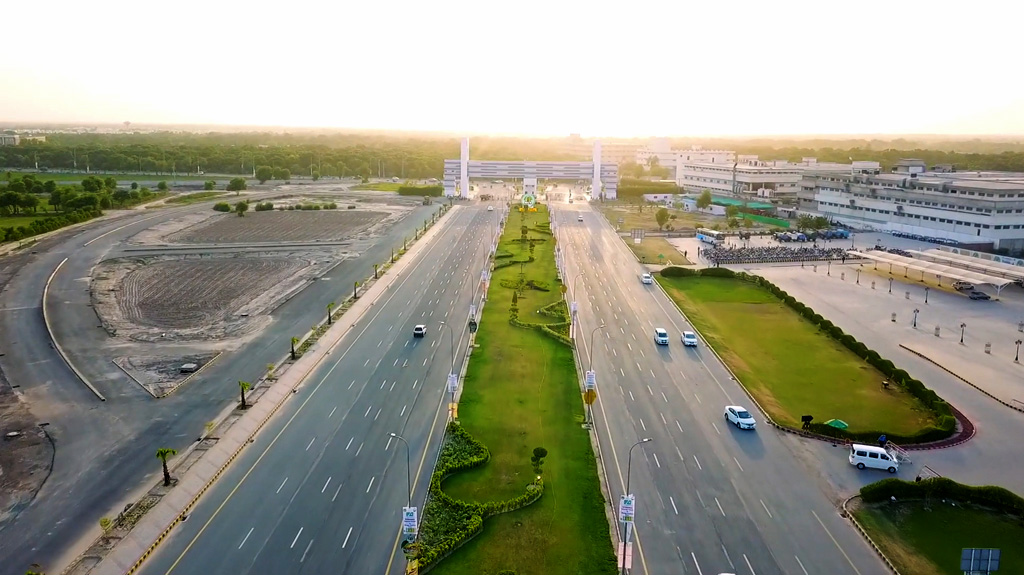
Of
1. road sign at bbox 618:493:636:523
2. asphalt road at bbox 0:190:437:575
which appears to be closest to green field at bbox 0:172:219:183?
asphalt road at bbox 0:190:437:575

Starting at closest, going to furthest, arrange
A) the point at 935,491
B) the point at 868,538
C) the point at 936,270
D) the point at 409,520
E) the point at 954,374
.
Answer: the point at 409,520, the point at 868,538, the point at 935,491, the point at 954,374, the point at 936,270

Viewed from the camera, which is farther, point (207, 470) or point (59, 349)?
point (59, 349)

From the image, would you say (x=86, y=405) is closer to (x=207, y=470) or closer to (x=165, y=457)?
(x=165, y=457)

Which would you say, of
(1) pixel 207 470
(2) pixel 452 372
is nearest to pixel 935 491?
(2) pixel 452 372

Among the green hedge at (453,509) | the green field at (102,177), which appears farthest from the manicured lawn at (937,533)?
the green field at (102,177)

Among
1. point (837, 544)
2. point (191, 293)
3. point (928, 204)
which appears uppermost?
point (928, 204)

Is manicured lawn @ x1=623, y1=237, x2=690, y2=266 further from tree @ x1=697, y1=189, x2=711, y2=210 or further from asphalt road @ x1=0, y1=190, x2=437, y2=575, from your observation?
asphalt road @ x1=0, y1=190, x2=437, y2=575
